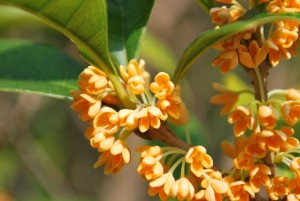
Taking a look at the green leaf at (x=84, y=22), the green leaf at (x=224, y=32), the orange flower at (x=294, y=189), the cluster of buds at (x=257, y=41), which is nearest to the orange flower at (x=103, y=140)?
the green leaf at (x=84, y=22)

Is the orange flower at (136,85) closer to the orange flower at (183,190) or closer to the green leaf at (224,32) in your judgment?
the green leaf at (224,32)

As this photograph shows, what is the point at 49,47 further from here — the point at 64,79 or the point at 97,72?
the point at 97,72

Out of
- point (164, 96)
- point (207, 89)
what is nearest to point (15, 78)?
point (164, 96)

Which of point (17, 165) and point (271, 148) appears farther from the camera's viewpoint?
point (17, 165)

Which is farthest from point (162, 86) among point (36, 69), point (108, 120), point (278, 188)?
point (36, 69)

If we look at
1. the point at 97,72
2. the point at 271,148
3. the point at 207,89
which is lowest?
the point at 207,89

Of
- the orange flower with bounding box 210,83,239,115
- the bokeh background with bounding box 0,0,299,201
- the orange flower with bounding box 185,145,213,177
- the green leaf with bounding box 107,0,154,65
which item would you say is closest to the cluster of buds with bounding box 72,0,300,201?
the orange flower with bounding box 185,145,213,177

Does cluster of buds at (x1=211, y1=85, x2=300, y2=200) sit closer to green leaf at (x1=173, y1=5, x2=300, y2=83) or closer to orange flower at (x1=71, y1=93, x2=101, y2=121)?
green leaf at (x1=173, y1=5, x2=300, y2=83)
